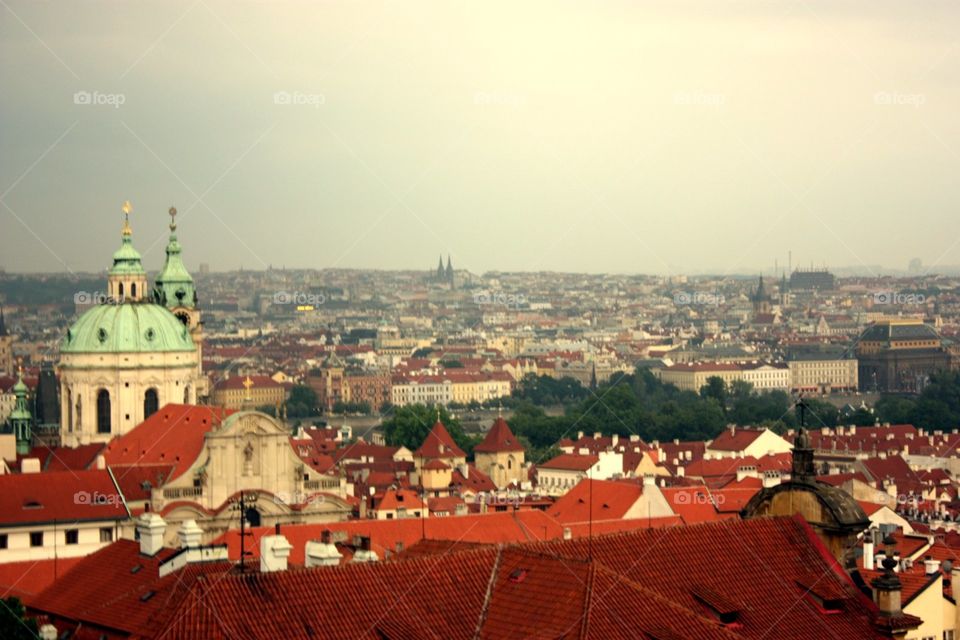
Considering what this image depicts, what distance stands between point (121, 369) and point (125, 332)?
159 centimetres

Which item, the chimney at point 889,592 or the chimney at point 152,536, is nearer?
the chimney at point 889,592

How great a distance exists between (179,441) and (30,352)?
10243cm

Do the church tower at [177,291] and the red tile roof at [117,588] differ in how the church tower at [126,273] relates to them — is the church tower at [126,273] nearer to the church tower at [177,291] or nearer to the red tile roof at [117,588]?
the church tower at [177,291]

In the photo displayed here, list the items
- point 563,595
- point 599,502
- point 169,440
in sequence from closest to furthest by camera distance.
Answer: point 563,595, point 599,502, point 169,440

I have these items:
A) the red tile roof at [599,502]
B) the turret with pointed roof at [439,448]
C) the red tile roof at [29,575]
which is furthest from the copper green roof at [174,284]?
the red tile roof at [29,575]

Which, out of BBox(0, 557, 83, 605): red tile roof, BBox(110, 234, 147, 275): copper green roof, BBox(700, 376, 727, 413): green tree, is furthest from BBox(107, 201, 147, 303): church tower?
BBox(700, 376, 727, 413): green tree

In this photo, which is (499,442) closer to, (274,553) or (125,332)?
(125,332)

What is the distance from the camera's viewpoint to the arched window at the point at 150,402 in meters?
82.8

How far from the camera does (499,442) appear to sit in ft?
334

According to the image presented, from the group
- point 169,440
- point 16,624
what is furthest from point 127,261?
point 16,624

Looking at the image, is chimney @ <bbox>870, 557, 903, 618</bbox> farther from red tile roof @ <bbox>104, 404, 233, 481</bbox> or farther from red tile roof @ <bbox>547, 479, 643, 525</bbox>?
red tile roof @ <bbox>104, 404, 233, 481</bbox>

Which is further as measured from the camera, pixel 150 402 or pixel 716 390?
pixel 716 390

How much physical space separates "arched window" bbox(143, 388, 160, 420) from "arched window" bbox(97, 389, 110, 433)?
4.62ft

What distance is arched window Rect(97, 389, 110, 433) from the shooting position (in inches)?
3211
